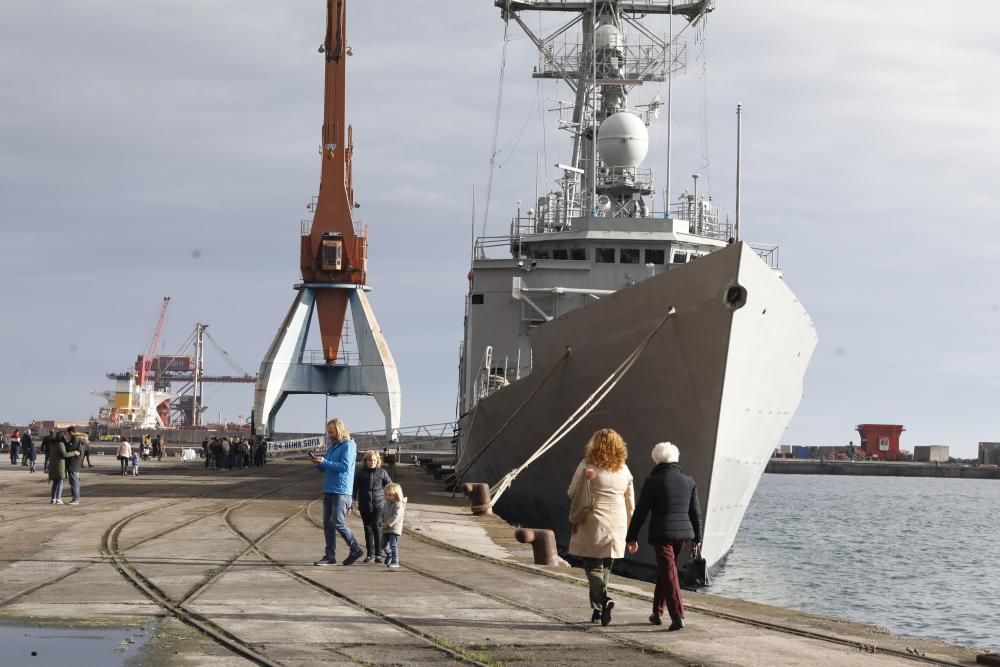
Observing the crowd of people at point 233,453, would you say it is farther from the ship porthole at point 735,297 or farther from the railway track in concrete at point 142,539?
the ship porthole at point 735,297

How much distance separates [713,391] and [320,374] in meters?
34.7

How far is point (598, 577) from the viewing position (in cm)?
801

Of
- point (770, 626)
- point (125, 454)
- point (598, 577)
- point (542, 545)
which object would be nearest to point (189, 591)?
point (598, 577)

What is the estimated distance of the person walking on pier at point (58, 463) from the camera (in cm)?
1903

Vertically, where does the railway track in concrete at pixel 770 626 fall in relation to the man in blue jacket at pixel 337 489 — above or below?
below

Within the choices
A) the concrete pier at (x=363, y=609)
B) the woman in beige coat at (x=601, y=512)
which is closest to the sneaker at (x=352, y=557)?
the concrete pier at (x=363, y=609)

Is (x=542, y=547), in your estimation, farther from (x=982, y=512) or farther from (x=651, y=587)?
(x=982, y=512)

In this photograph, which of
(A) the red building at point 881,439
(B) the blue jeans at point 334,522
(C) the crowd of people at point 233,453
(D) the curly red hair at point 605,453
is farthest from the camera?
(A) the red building at point 881,439

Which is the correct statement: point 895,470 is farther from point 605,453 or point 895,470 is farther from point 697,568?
point 605,453

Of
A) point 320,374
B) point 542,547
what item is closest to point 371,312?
point 320,374

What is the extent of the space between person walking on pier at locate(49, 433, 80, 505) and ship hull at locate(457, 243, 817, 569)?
24.3 feet

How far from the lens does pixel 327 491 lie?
1153cm

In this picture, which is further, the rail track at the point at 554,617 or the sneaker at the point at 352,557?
the sneaker at the point at 352,557

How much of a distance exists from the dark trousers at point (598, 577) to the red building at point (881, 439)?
12114 cm
